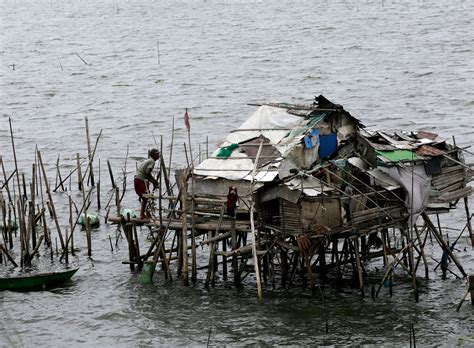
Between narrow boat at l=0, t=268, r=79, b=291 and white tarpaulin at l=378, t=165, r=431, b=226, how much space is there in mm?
6950

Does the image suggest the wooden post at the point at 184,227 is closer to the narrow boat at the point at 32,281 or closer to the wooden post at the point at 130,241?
the wooden post at the point at 130,241

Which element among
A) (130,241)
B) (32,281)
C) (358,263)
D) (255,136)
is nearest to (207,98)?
(130,241)

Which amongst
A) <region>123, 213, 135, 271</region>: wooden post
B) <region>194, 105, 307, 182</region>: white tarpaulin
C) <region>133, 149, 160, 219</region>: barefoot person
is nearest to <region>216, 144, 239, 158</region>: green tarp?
<region>194, 105, 307, 182</region>: white tarpaulin

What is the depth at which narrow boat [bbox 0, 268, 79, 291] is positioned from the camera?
2153 cm

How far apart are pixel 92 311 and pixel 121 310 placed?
58cm

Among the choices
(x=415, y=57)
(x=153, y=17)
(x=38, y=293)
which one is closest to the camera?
(x=38, y=293)

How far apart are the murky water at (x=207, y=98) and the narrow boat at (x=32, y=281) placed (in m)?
0.18

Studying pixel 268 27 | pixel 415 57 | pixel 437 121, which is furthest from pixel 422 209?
pixel 268 27

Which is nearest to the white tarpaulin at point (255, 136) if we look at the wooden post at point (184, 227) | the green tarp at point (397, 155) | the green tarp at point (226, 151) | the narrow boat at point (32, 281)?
the green tarp at point (226, 151)

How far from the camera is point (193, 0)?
70.5 m

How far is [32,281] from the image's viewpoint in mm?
21609

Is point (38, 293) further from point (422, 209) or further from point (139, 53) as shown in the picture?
point (139, 53)

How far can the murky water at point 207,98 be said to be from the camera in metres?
19.6

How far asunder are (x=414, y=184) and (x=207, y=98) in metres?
23.2
